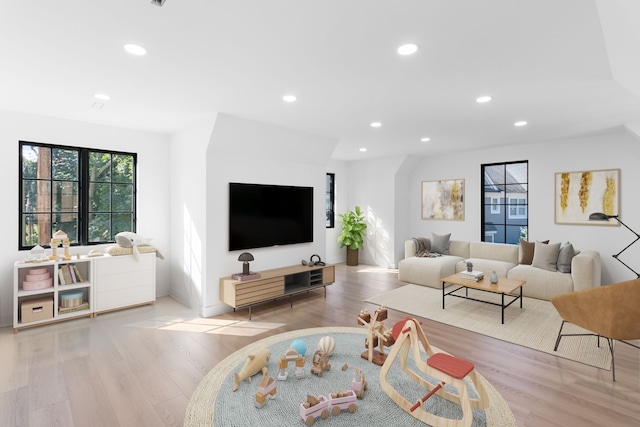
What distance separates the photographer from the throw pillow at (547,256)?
16.3 feet

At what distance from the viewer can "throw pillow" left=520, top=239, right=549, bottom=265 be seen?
5.39 m

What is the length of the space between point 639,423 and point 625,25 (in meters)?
2.53

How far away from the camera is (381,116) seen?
13.5 ft

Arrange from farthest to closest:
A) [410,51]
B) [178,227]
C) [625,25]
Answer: [178,227] → [410,51] → [625,25]

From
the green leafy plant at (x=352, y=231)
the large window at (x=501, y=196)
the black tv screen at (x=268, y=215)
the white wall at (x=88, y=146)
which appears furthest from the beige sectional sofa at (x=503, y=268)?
the white wall at (x=88, y=146)

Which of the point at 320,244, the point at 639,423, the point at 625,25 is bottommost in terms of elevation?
the point at 639,423

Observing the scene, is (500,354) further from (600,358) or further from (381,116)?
(381,116)

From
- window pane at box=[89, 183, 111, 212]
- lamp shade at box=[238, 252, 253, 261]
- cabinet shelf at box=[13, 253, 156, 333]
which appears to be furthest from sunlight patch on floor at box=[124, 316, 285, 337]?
window pane at box=[89, 183, 111, 212]

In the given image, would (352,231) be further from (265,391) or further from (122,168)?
(265,391)

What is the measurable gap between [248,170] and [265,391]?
3.06 meters

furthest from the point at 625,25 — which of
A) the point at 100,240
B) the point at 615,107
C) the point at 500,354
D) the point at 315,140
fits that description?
the point at 100,240

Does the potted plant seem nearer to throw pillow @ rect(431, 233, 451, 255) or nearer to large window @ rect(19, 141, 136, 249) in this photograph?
throw pillow @ rect(431, 233, 451, 255)

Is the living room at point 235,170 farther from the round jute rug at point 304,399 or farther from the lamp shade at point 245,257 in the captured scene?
the round jute rug at point 304,399

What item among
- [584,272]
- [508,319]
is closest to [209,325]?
[508,319]
